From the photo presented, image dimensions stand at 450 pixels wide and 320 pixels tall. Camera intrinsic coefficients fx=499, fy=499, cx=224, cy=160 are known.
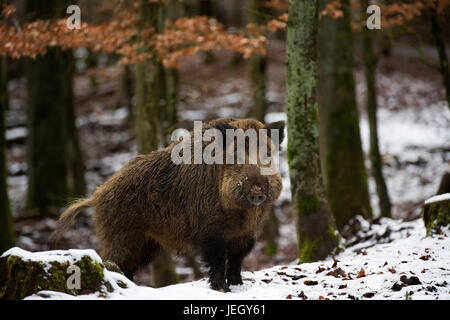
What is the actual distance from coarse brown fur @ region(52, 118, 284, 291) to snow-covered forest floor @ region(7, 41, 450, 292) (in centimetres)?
51

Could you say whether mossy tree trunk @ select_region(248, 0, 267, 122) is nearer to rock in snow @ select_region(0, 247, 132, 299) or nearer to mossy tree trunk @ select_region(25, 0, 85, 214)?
mossy tree trunk @ select_region(25, 0, 85, 214)

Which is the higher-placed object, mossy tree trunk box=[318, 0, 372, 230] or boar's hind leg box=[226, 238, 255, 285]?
mossy tree trunk box=[318, 0, 372, 230]

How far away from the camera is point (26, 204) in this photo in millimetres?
15148

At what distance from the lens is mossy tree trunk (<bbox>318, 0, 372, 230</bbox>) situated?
978 centimetres

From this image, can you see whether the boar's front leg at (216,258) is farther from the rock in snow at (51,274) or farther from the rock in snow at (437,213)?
the rock in snow at (437,213)

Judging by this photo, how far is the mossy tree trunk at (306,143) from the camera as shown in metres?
7.51

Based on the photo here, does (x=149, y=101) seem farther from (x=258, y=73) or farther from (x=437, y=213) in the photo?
(x=437, y=213)

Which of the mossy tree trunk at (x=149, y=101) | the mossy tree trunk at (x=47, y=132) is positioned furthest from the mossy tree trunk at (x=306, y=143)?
the mossy tree trunk at (x=47, y=132)

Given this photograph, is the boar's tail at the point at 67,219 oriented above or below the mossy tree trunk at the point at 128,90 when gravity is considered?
below

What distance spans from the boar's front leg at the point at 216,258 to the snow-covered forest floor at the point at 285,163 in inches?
7.7

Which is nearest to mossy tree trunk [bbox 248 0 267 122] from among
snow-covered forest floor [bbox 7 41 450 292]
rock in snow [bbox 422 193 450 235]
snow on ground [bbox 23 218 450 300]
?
snow-covered forest floor [bbox 7 41 450 292]

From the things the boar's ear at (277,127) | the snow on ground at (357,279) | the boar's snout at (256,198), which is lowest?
the snow on ground at (357,279)

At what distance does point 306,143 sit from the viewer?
7.62 metres

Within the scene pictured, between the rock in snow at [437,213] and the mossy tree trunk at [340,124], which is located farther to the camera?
the mossy tree trunk at [340,124]
